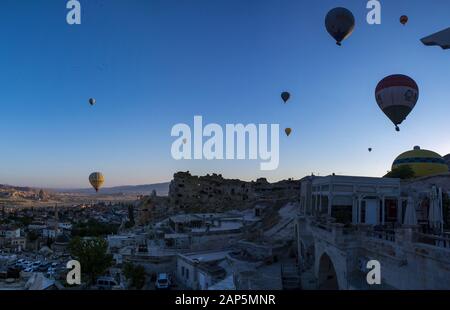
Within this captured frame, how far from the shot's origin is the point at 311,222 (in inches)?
820

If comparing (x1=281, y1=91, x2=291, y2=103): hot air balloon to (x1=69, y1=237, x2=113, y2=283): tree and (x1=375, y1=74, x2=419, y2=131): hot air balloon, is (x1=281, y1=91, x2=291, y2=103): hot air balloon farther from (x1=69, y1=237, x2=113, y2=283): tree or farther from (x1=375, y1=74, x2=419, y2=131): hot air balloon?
(x1=69, y1=237, x2=113, y2=283): tree

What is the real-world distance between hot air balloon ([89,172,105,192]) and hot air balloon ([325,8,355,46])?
3944 cm

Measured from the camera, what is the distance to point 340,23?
2355 centimetres

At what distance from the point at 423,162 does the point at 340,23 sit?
59.4 ft

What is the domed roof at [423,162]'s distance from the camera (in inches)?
1330

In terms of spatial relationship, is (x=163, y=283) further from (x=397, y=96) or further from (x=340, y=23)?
(x=340, y=23)

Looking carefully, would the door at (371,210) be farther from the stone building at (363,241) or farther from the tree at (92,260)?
the tree at (92,260)

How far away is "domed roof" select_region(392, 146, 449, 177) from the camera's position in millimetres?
33781

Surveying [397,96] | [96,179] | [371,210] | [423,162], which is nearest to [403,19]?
[397,96]

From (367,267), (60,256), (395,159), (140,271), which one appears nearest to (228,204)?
(60,256)

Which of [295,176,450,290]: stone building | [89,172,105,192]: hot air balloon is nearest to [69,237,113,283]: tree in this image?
[295,176,450,290]: stone building

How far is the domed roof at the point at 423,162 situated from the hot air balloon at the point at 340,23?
55.0 feet

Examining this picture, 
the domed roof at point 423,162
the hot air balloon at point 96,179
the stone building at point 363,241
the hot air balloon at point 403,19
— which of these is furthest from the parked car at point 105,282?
the hot air balloon at point 403,19

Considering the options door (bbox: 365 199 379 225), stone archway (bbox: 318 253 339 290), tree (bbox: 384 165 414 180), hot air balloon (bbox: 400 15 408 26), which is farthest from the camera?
tree (bbox: 384 165 414 180)
